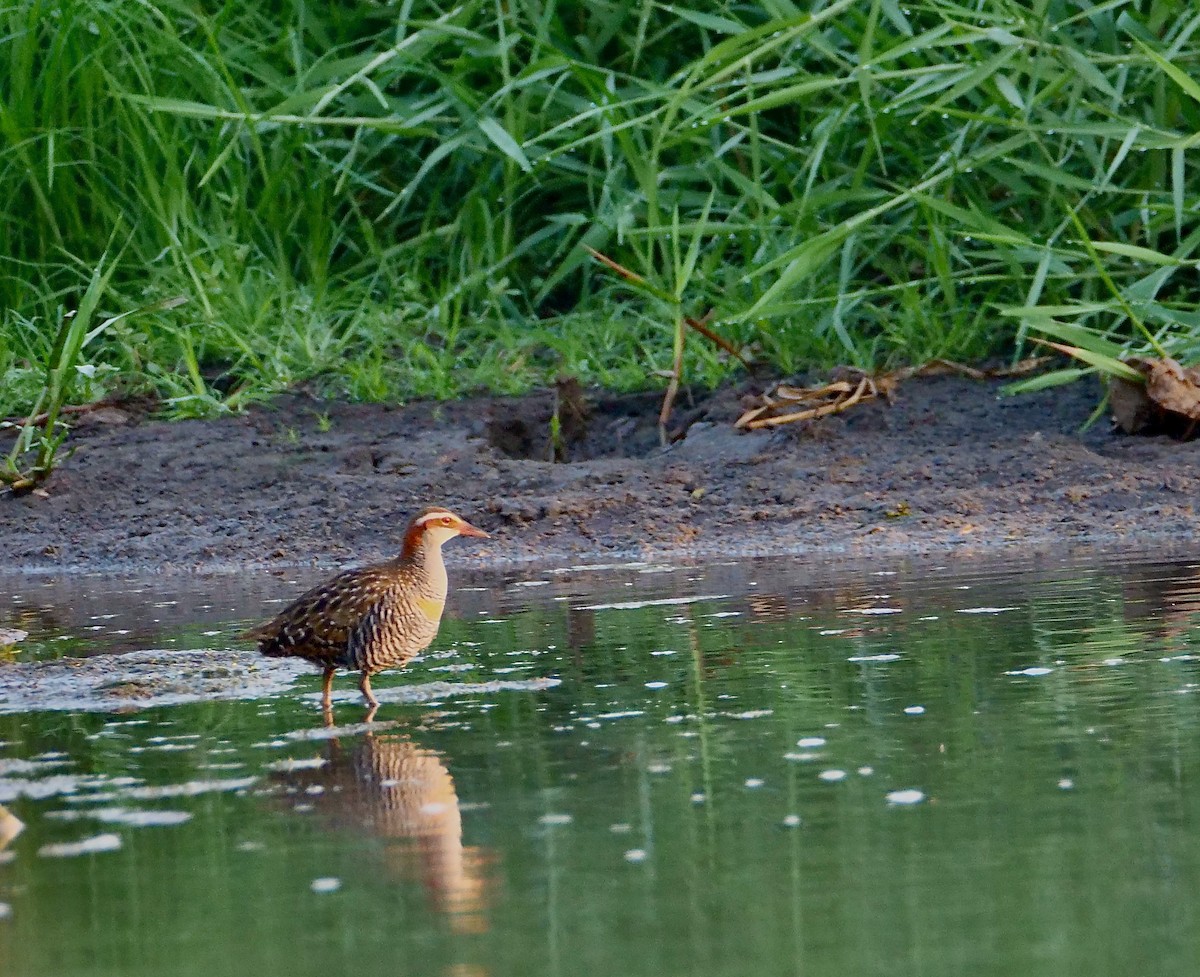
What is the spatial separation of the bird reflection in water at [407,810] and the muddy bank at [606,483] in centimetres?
355

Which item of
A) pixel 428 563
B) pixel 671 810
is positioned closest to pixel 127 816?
pixel 671 810

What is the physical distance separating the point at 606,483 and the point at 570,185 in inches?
116

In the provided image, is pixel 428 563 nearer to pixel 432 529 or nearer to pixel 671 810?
pixel 432 529

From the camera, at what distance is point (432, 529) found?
611 centimetres

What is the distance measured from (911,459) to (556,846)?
531 centimetres

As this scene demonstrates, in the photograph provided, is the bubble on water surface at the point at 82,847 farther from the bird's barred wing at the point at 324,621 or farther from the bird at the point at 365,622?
the bird's barred wing at the point at 324,621

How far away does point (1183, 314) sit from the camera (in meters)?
8.94

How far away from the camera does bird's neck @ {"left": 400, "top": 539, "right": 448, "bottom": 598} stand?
228 inches

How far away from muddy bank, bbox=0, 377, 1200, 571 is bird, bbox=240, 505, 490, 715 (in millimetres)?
2476

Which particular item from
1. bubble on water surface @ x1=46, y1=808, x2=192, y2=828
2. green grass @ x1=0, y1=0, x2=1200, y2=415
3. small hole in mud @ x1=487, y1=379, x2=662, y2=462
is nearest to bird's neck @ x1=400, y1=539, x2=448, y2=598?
bubble on water surface @ x1=46, y1=808, x2=192, y2=828

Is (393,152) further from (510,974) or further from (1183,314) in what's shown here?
(510,974)

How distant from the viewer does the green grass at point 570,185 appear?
939 centimetres

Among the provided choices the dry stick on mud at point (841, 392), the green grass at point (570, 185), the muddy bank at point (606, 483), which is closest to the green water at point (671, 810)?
the muddy bank at point (606, 483)

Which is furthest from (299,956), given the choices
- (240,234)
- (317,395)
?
(240,234)
